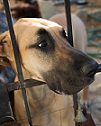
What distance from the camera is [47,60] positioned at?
3.35 ft

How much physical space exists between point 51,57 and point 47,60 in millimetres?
32

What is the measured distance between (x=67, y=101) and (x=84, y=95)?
1015 millimetres

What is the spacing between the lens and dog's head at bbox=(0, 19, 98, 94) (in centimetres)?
92

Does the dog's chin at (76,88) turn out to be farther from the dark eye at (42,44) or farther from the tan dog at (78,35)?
the tan dog at (78,35)

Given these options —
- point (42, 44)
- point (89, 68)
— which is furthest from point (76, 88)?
point (42, 44)

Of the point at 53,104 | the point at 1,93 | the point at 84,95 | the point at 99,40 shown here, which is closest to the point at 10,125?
the point at 1,93

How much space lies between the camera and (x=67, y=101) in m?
1.35

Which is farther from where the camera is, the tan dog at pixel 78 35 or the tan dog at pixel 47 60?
the tan dog at pixel 78 35

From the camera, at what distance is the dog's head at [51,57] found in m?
0.92

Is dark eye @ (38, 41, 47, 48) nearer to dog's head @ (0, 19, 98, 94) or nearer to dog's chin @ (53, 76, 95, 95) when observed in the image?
dog's head @ (0, 19, 98, 94)

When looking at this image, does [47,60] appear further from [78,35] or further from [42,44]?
[78,35]

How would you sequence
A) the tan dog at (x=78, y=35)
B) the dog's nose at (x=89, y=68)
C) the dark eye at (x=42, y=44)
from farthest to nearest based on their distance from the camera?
1. the tan dog at (x=78, y=35)
2. the dark eye at (x=42, y=44)
3. the dog's nose at (x=89, y=68)

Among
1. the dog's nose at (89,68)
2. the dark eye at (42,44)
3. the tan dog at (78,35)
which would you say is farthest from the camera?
the tan dog at (78,35)

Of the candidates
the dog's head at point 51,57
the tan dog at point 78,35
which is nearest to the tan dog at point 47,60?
the dog's head at point 51,57
